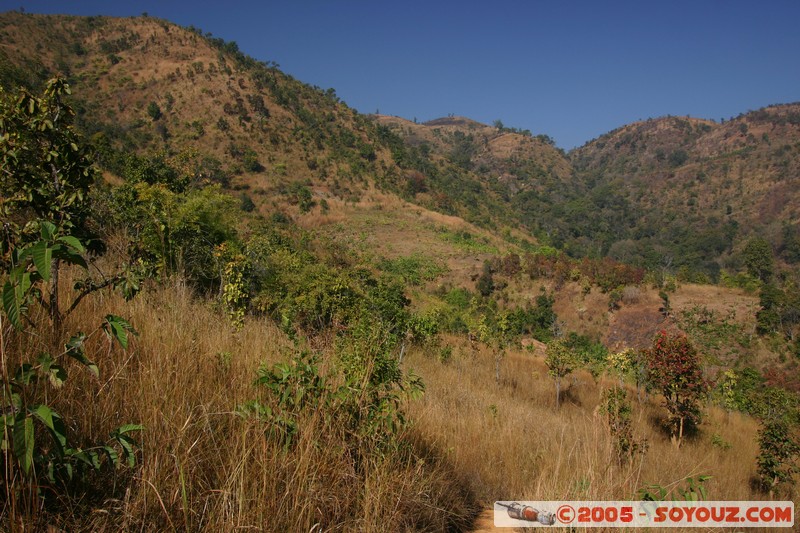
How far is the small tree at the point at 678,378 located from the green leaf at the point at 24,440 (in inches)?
386

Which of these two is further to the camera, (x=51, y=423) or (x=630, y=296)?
(x=630, y=296)

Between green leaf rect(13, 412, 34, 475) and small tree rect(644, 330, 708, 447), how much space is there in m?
9.81

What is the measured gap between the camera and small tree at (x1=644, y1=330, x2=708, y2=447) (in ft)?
28.4

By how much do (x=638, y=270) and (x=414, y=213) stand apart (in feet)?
77.7

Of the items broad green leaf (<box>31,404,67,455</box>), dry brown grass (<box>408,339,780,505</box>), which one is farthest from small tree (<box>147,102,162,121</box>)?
broad green leaf (<box>31,404,67,455</box>)

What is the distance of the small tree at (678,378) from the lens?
8656mm

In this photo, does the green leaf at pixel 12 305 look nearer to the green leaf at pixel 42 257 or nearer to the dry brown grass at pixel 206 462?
the green leaf at pixel 42 257

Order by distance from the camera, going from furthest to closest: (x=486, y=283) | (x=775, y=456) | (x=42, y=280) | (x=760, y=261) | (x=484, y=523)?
(x=760, y=261) < (x=486, y=283) < (x=775, y=456) < (x=484, y=523) < (x=42, y=280)

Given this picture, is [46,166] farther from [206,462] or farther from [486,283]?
[486,283]

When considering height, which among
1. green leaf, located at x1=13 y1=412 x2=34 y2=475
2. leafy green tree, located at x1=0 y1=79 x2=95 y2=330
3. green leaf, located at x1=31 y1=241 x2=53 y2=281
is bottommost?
green leaf, located at x1=13 y1=412 x2=34 y2=475

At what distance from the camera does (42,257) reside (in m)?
1.19

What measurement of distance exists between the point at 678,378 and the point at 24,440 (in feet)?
33.3

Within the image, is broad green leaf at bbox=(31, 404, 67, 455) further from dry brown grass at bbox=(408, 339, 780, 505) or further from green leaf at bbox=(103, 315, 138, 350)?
dry brown grass at bbox=(408, 339, 780, 505)

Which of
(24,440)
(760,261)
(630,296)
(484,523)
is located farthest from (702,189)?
(24,440)
